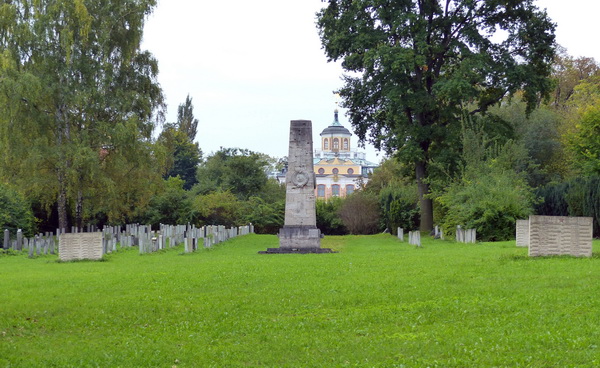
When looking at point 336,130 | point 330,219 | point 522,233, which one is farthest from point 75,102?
point 336,130

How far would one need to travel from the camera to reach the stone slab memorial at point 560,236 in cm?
1880

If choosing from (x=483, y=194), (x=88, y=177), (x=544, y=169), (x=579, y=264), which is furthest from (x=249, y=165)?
(x=579, y=264)

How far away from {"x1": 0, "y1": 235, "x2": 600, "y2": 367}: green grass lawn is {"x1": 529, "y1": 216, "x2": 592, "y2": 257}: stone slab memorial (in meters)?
0.50

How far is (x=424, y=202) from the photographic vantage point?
4256 centimetres

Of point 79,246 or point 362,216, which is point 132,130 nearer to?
point 79,246

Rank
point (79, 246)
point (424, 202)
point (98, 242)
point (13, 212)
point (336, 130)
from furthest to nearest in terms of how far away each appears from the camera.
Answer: point (336, 130), point (424, 202), point (13, 212), point (98, 242), point (79, 246)

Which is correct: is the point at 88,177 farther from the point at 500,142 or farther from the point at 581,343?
the point at 581,343

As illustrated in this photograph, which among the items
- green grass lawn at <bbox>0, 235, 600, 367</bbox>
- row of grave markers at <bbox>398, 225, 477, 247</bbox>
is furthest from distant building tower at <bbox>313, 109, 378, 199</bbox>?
green grass lawn at <bbox>0, 235, 600, 367</bbox>

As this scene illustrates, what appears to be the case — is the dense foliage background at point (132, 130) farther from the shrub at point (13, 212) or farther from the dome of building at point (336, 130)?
the dome of building at point (336, 130)

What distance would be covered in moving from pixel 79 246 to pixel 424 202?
75.4ft

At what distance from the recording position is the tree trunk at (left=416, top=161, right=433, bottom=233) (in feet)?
138

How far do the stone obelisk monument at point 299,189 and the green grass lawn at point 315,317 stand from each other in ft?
39.4

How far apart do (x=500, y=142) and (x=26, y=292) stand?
2900 cm

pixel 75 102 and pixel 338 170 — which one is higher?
pixel 338 170
